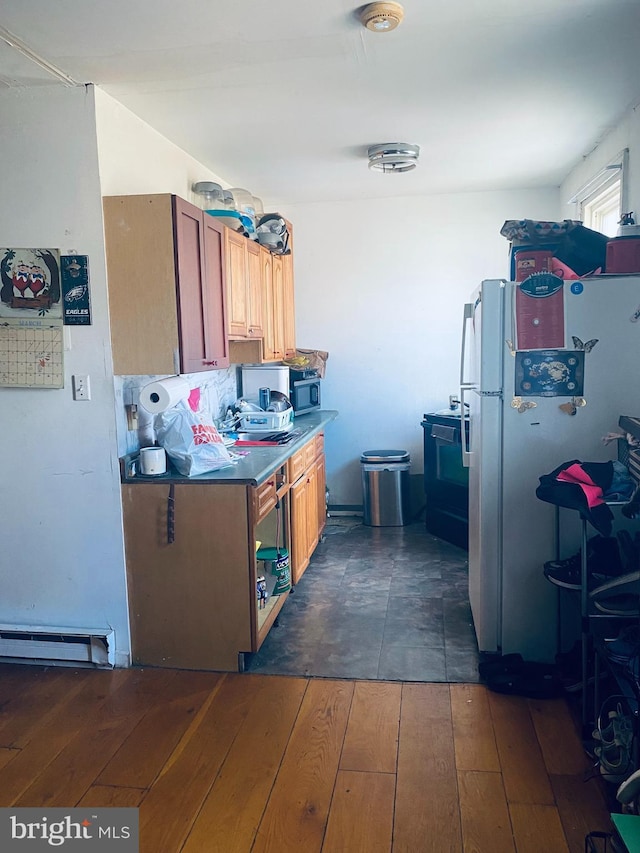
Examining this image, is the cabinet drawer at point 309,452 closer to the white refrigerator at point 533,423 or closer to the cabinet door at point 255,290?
the cabinet door at point 255,290

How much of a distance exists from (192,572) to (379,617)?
3.51 ft

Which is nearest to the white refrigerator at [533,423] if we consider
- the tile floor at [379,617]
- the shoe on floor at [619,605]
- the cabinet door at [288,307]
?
the tile floor at [379,617]

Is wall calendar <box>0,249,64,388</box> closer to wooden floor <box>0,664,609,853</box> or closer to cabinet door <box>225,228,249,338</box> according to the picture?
cabinet door <box>225,228,249,338</box>

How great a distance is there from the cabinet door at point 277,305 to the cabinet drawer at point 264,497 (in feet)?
4.36

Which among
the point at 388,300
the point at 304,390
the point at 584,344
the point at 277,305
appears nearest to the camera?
the point at 584,344

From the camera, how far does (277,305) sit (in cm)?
439

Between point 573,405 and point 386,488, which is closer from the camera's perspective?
point 573,405

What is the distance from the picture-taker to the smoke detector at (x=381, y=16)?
81.0 inches

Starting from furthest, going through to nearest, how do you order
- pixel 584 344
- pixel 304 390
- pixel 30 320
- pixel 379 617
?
A: pixel 304 390, pixel 379 617, pixel 30 320, pixel 584 344

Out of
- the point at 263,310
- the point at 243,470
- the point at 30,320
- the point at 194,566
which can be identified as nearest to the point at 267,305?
the point at 263,310

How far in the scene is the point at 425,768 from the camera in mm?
2203

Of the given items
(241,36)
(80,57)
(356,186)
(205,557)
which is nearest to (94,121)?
(80,57)

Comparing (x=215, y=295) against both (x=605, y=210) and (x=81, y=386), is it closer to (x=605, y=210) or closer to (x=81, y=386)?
(x=81, y=386)

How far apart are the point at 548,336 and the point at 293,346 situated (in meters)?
2.44
